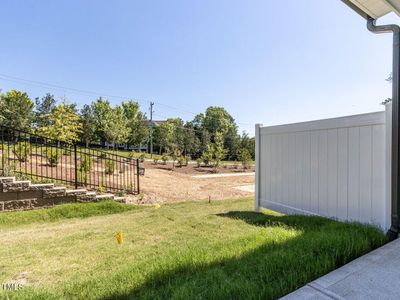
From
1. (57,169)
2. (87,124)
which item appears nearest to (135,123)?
(87,124)

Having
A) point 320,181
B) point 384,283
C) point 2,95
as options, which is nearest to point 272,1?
point 320,181

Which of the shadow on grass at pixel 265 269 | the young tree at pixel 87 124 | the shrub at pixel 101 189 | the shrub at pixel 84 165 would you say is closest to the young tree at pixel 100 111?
the young tree at pixel 87 124

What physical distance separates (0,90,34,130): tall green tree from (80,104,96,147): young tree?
662cm

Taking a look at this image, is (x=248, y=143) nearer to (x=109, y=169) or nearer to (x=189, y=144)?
(x=189, y=144)

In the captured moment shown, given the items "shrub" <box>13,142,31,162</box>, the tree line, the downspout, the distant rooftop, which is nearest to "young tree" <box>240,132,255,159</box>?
the tree line

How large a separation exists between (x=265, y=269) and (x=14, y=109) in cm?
2529

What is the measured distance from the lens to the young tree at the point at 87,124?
28.5 meters

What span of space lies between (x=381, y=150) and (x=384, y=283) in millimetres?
1606

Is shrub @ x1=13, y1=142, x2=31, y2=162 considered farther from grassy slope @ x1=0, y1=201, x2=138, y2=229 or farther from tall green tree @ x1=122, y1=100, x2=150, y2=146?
tall green tree @ x1=122, y1=100, x2=150, y2=146

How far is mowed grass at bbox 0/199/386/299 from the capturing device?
1.72 meters

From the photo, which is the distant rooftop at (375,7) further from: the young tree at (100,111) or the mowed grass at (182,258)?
the young tree at (100,111)

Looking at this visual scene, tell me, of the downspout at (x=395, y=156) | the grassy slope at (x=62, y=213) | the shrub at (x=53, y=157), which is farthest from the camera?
the shrub at (x=53, y=157)

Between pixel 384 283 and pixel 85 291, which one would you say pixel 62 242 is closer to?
pixel 85 291

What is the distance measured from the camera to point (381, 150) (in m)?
2.74
